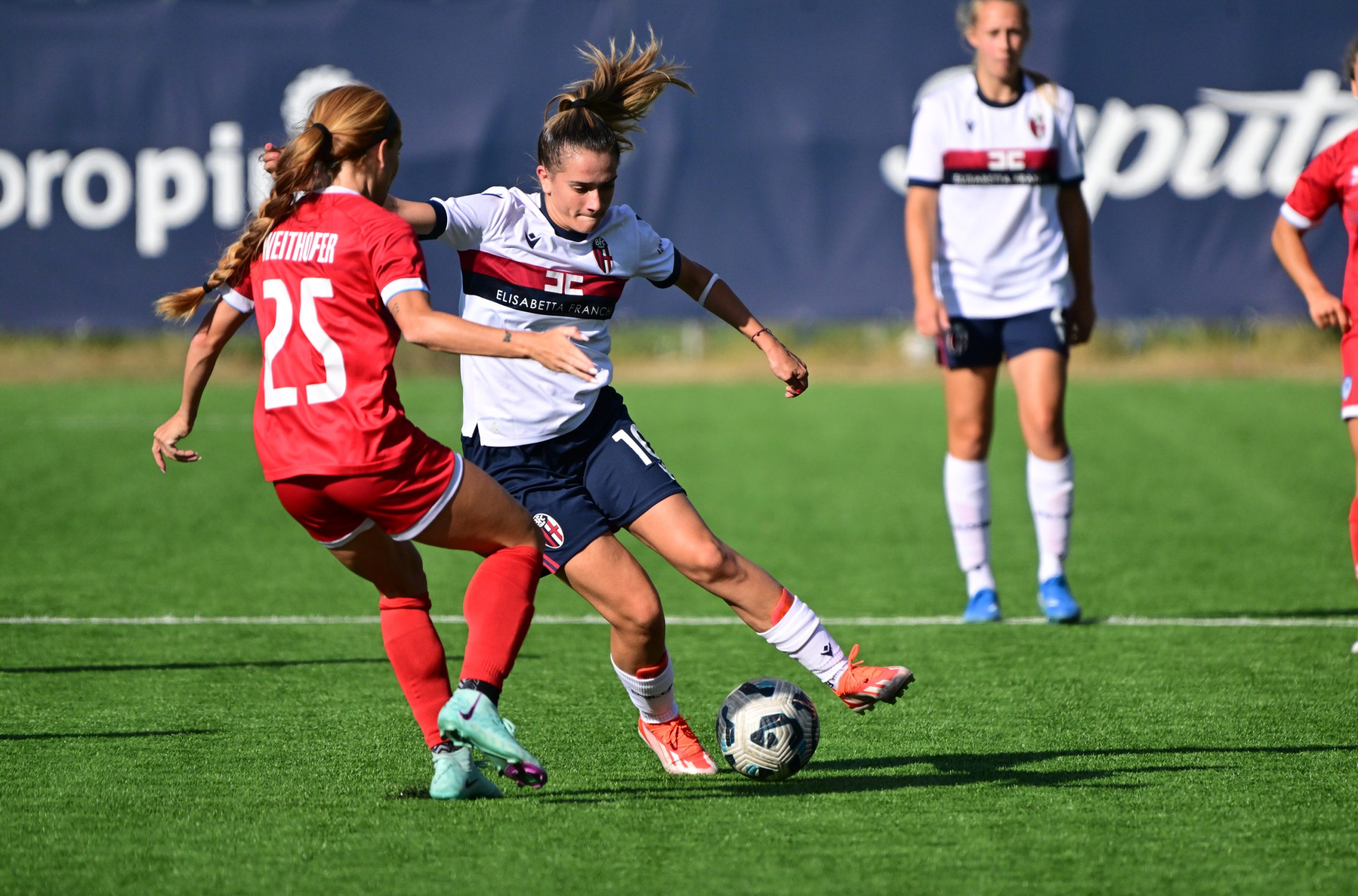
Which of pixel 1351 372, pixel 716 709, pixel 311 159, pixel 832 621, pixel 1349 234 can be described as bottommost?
pixel 832 621

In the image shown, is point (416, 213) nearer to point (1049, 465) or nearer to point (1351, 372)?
point (1351, 372)

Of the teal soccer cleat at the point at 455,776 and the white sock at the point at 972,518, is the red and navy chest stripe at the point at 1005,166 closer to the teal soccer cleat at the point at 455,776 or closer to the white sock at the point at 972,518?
the white sock at the point at 972,518

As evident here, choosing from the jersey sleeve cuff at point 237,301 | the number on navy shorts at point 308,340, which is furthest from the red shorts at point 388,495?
the jersey sleeve cuff at point 237,301

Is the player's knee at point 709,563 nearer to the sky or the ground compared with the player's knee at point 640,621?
nearer to the sky

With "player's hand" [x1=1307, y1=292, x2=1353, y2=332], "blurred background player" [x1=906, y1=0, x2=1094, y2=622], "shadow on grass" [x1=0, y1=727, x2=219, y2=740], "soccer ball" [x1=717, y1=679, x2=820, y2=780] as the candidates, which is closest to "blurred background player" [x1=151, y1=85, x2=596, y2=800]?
"soccer ball" [x1=717, y1=679, x2=820, y2=780]

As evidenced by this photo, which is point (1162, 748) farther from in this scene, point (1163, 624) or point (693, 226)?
point (693, 226)

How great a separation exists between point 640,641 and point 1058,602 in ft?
8.62

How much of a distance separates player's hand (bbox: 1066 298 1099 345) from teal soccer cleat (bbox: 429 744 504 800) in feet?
11.1

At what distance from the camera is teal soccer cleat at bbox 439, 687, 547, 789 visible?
308 centimetres

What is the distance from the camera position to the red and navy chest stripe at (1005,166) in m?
5.91

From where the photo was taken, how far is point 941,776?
3.73 meters

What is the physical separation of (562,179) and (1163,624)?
3.31m

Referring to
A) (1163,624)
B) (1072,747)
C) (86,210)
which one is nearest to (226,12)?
(86,210)

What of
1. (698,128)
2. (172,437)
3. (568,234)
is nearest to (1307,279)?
(568,234)
